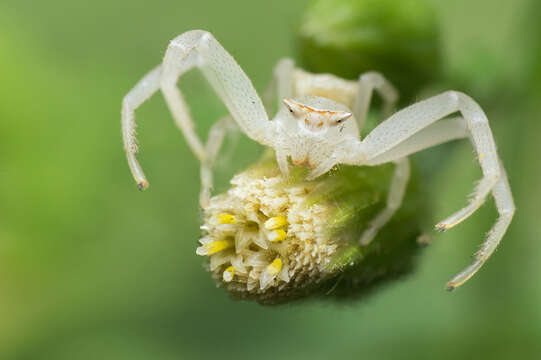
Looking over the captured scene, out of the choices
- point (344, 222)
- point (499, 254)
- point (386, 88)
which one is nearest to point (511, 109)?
point (499, 254)

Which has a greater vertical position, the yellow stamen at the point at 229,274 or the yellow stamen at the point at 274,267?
the yellow stamen at the point at 229,274

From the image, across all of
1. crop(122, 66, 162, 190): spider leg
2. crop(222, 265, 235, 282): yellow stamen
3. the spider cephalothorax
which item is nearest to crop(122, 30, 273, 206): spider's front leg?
crop(122, 66, 162, 190): spider leg

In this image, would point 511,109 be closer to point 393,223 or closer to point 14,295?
point 393,223

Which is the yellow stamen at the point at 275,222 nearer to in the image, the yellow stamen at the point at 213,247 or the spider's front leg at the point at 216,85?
the yellow stamen at the point at 213,247

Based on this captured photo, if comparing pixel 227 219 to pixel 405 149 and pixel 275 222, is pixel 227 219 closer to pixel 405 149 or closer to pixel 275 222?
pixel 275 222

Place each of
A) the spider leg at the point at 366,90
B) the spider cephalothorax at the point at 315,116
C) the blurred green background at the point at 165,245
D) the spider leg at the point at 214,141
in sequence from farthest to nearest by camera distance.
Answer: the blurred green background at the point at 165,245, the spider leg at the point at 366,90, the spider leg at the point at 214,141, the spider cephalothorax at the point at 315,116

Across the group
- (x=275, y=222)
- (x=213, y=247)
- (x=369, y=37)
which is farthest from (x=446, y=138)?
(x=213, y=247)

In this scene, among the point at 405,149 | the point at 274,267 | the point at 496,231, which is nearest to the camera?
the point at 274,267

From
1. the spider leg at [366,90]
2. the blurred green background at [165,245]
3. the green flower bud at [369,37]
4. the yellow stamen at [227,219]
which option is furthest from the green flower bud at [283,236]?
the blurred green background at [165,245]
